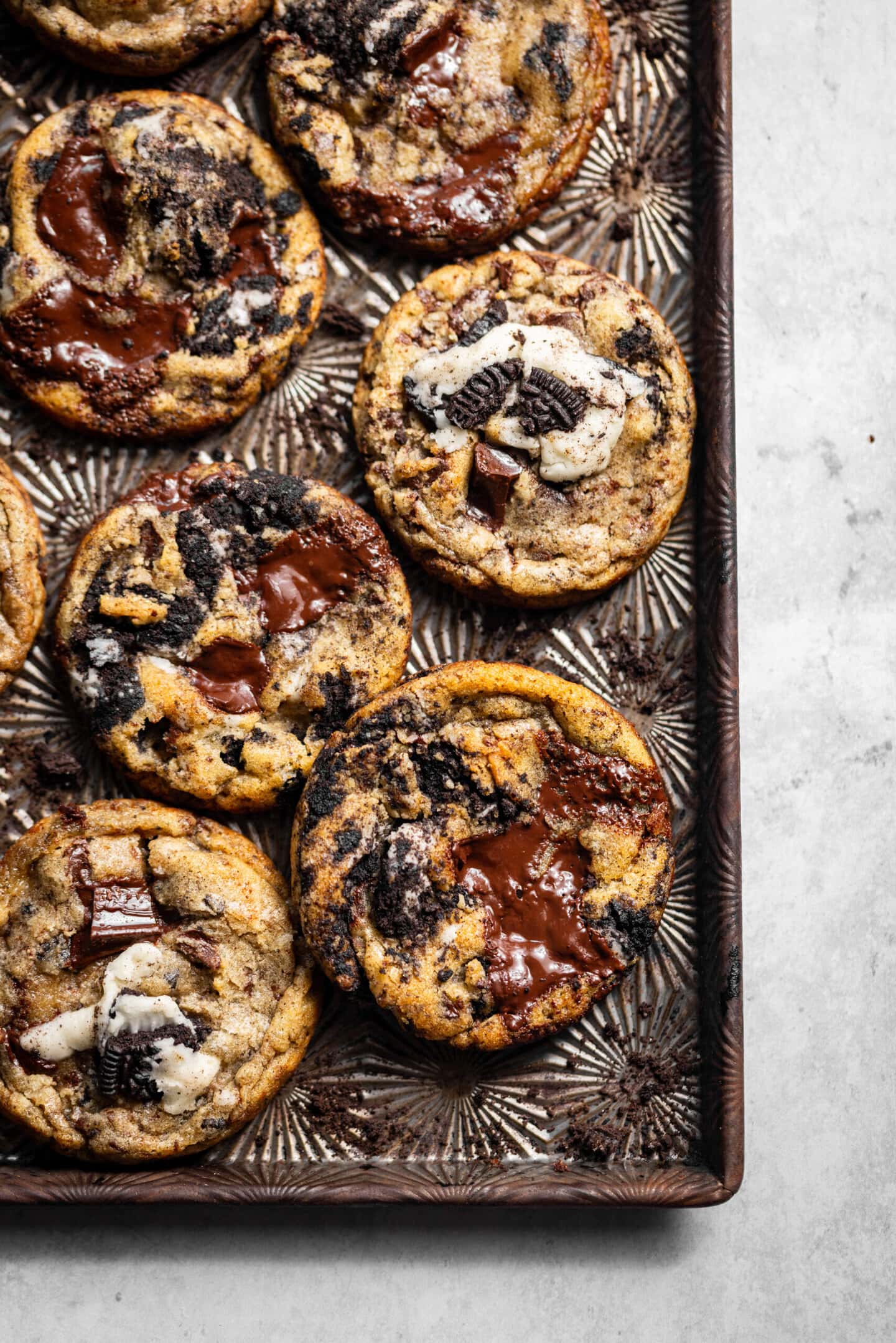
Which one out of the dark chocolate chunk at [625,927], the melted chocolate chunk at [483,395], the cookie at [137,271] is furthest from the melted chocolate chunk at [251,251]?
the dark chocolate chunk at [625,927]

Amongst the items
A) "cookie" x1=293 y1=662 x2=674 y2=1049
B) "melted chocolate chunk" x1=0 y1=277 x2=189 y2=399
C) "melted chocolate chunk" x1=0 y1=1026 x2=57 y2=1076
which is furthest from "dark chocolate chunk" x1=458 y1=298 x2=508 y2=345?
"melted chocolate chunk" x1=0 y1=1026 x2=57 y2=1076

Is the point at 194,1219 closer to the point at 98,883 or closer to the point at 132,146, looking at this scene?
the point at 98,883

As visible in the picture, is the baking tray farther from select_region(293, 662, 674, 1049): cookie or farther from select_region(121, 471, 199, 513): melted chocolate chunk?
select_region(293, 662, 674, 1049): cookie

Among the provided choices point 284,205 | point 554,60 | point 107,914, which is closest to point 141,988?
point 107,914

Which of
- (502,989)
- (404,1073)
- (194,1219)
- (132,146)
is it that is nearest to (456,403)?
(132,146)

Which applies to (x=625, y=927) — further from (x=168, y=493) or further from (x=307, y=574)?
(x=168, y=493)

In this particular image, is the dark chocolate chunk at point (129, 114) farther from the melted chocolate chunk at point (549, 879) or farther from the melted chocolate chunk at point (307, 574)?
the melted chocolate chunk at point (549, 879)
